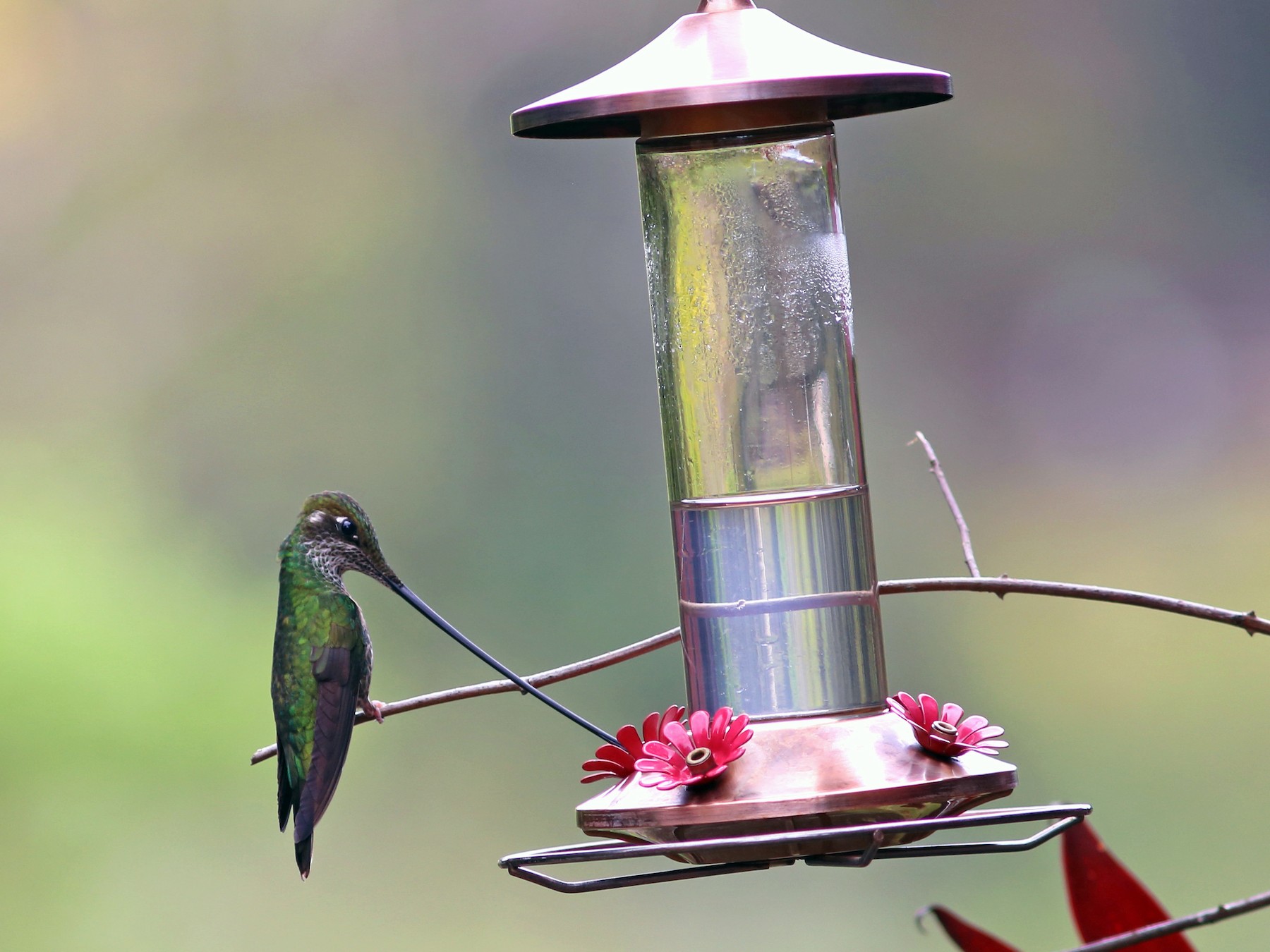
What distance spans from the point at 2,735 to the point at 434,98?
11.3 ft

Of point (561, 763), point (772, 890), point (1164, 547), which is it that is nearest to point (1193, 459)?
point (1164, 547)

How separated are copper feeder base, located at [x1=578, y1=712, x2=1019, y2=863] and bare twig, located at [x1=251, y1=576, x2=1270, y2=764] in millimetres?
187

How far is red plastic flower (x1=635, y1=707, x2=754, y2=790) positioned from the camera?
1.31m

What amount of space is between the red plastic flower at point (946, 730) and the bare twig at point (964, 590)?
158mm

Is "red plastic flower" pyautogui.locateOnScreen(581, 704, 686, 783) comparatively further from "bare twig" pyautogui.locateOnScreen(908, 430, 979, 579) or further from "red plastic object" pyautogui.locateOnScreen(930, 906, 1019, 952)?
"red plastic object" pyautogui.locateOnScreen(930, 906, 1019, 952)

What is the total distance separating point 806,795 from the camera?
1.29 meters

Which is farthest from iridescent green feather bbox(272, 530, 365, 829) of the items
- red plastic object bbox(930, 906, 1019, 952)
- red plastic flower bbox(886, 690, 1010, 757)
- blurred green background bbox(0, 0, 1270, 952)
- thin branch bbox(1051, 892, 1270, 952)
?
blurred green background bbox(0, 0, 1270, 952)

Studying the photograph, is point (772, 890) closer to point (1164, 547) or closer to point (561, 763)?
point (561, 763)

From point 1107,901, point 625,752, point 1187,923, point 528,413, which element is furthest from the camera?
point 528,413

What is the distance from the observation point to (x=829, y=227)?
162 cm

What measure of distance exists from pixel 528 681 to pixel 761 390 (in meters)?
0.37

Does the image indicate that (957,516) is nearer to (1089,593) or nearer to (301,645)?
(1089,593)

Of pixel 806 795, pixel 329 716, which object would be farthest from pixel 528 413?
pixel 806 795

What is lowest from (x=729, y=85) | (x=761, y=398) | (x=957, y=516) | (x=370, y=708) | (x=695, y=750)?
(x=370, y=708)
